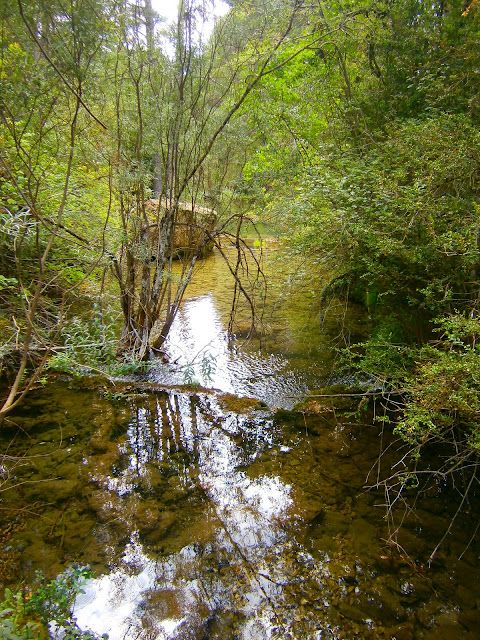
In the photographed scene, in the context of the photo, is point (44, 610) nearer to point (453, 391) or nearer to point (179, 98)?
point (453, 391)

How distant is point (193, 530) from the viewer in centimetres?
286

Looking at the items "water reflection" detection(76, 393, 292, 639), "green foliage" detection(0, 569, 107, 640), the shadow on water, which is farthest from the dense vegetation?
"green foliage" detection(0, 569, 107, 640)

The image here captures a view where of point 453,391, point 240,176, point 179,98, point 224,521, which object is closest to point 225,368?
point 224,521

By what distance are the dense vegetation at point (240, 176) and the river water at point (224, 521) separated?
0.55 metres

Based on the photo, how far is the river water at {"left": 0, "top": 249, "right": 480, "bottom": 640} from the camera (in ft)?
7.59

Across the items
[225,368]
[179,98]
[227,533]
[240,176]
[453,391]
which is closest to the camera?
[453,391]

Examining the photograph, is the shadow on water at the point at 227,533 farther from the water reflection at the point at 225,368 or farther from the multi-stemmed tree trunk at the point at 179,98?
the multi-stemmed tree trunk at the point at 179,98

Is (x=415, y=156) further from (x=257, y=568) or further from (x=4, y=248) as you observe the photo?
(x=4, y=248)

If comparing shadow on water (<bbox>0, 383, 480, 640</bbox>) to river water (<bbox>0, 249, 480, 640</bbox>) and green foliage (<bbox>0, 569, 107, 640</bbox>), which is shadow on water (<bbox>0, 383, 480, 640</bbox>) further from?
→ green foliage (<bbox>0, 569, 107, 640</bbox>)

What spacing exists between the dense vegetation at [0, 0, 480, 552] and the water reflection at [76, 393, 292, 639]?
1118mm

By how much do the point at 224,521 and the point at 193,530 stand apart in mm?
266

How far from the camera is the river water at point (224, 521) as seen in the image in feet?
7.59

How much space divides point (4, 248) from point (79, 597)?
3.69 meters

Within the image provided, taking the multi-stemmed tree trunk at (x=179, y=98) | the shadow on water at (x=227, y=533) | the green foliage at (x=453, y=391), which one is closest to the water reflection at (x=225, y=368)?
the shadow on water at (x=227, y=533)
